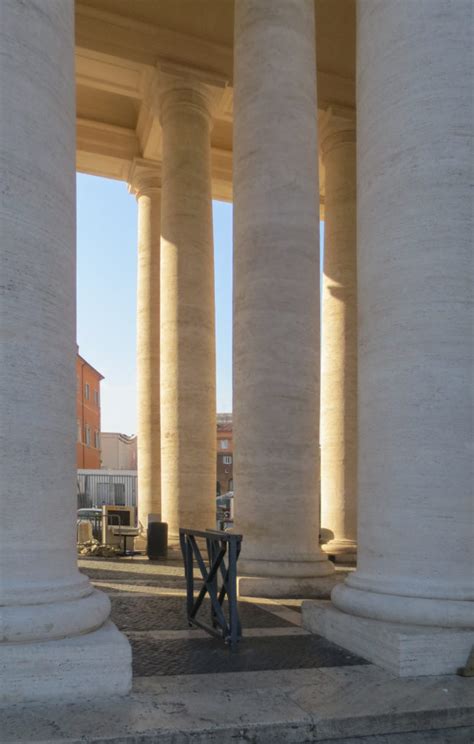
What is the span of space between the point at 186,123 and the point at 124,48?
15.0ft

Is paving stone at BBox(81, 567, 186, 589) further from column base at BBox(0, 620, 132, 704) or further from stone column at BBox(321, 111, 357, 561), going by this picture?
column base at BBox(0, 620, 132, 704)

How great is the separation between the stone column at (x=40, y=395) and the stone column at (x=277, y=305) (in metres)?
10.4

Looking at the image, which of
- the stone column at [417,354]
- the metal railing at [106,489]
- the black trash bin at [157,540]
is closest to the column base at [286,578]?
the stone column at [417,354]

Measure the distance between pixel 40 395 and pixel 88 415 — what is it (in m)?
121

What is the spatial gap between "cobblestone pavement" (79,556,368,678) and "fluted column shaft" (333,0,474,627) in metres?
A: 1.31

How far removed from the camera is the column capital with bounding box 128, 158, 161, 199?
47.3 m

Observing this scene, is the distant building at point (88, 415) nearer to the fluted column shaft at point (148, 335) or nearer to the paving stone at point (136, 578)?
the fluted column shaft at point (148, 335)

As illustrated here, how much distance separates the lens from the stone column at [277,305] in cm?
2327

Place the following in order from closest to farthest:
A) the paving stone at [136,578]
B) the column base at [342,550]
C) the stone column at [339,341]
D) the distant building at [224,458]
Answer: the paving stone at [136,578] → the column base at [342,550] → the stone column at [339,341] → the distant building at [224,458]

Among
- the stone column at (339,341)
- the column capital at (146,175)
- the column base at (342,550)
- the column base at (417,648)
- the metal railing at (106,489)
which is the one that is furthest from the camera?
the metal railing at (106,489)

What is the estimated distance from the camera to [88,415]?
132m

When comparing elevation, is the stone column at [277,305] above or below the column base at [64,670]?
above

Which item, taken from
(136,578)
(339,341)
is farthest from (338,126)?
(136,578)

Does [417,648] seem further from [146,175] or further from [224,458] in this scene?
[224,458]
